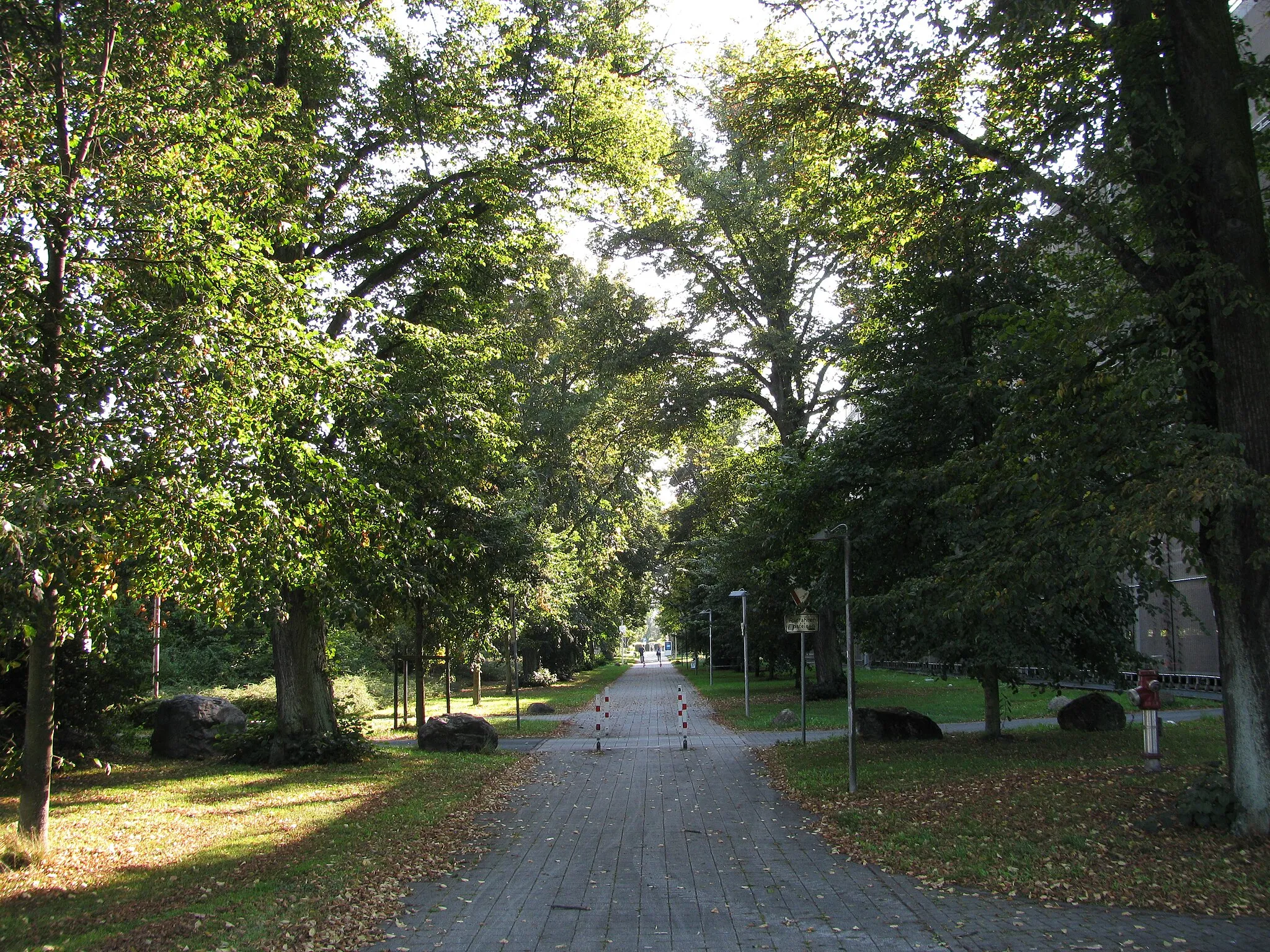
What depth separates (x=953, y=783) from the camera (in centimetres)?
1163

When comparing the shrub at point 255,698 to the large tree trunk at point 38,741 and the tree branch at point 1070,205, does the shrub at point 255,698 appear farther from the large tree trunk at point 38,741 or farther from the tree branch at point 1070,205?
the tree branch at point 1070,205

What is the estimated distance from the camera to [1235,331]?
26.9 feet

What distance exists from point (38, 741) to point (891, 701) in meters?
24.5

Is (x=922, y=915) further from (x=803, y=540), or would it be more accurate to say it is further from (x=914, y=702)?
(x=914, y=702)

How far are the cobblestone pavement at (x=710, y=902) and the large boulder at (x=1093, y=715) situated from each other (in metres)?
8.44

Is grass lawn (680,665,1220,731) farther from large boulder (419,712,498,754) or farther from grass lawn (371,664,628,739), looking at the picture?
large boulder (419,712,498,754)

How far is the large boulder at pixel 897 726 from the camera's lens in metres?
16.8

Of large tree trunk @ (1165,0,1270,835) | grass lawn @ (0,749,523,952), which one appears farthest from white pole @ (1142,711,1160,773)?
grass lawn @ (0,749,523,952)

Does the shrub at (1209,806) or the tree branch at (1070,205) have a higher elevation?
the tree branch at (1070,205)

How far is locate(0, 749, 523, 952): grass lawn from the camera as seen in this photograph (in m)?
6.08

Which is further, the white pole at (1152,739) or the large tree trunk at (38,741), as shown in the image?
the white pole at (1152,739)

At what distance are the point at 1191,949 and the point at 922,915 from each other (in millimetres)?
1665

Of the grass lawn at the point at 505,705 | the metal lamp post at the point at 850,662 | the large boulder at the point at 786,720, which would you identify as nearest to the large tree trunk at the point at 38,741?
the metal lamp post at the point at 850,662

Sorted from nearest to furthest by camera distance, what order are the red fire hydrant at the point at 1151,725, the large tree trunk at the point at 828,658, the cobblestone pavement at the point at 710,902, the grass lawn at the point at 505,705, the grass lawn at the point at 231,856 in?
the cobblestone pavement at the point at 710,902 < the grass lawn at the point at 231,856 < the red fire hydrant at the point at 1151,725 < the grass lawn at the point at 505,705 < the large tree trunk at the point at 828,658
